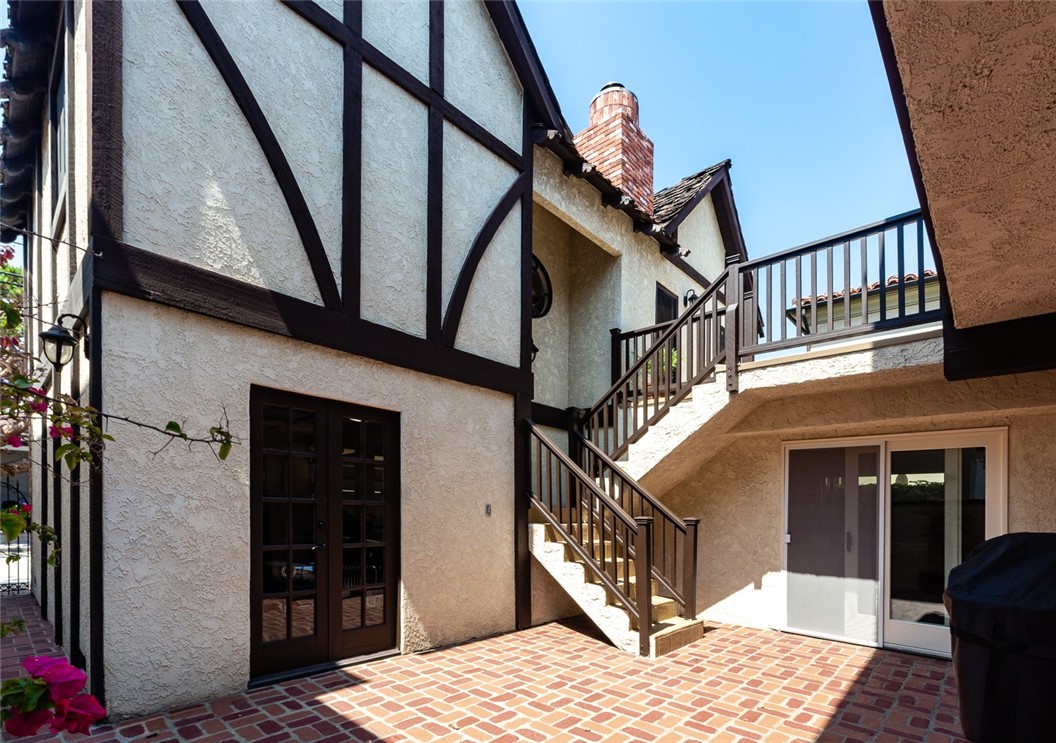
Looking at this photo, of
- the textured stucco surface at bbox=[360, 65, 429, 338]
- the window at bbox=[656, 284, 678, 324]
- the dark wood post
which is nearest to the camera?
the textured stucco surface at bbox=[360, 65, 429, 338]

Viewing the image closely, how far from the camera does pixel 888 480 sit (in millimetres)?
6145

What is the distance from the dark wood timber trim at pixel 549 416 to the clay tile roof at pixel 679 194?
3.55 metres

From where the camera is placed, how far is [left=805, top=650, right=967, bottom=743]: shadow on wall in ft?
12.7

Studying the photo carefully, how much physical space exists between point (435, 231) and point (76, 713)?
488 centimetres

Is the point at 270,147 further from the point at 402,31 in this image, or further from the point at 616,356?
the point at 616,356

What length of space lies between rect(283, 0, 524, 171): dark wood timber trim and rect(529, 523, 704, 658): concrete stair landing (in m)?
4.09

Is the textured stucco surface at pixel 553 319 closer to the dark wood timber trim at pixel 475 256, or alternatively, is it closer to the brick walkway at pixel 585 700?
the dark wood timber trim at pixel 475 256

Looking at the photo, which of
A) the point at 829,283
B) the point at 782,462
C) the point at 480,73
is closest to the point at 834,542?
the point at 782,462

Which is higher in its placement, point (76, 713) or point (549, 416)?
point (549, 416)

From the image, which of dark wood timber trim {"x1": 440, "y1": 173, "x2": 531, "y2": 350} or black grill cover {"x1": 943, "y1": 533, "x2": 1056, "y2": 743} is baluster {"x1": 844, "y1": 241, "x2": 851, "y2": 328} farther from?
dark wood timber trim {"x1": 440, "y1": 173, "x2": 531, "y2": 350}

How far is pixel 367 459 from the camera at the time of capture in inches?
202

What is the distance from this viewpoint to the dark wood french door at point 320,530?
14.4 feet

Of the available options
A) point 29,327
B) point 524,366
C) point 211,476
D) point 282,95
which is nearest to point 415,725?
point 211,476

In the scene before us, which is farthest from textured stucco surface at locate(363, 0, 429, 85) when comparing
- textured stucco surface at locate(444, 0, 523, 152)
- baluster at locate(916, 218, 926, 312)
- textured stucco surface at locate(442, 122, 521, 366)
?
baluster at locate(916, 218, 926, 312)
